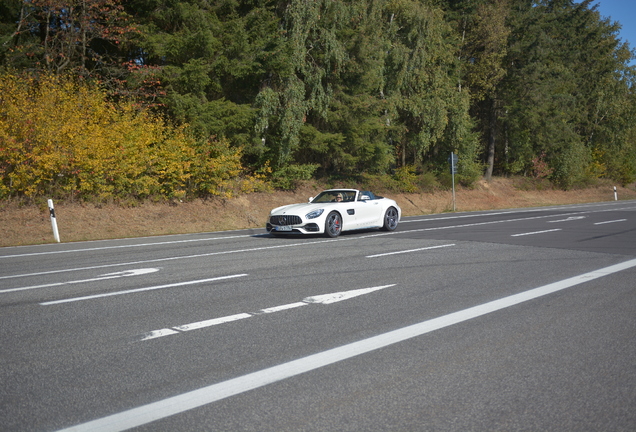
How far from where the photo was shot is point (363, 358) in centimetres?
404

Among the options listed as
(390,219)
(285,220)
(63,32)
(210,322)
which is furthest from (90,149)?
(210,322)

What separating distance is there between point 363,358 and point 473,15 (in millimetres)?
39699

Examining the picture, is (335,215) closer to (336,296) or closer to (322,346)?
(336,296)

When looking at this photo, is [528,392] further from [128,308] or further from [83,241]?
[83,241]

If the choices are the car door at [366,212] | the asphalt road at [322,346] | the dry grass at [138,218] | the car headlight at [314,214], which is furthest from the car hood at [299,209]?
the dry grass at [138,218]

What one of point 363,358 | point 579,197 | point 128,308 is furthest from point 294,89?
point 579,197

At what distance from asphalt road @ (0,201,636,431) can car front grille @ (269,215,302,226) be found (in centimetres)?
428

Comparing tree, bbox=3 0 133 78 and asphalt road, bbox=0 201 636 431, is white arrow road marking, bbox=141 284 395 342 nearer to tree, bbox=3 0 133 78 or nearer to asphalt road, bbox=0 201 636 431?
asphalt road, bbox=0 201 636 431

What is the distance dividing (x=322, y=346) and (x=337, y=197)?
10.3 m

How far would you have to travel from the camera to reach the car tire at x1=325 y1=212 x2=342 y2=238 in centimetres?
1338

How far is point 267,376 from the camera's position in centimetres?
367

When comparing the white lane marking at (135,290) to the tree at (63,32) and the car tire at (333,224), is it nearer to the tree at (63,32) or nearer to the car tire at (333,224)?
the car tire at (333,224)

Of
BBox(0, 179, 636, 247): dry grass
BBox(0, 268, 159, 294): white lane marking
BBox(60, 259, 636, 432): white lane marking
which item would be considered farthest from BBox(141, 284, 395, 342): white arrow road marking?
BBox(0, 179, 636, 247): dry grass

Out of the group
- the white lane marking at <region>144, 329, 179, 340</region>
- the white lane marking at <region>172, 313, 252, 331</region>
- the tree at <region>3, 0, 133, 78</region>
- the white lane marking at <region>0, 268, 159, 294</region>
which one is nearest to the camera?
the white lane marking at <region>144, 329, 179, 340</region>
